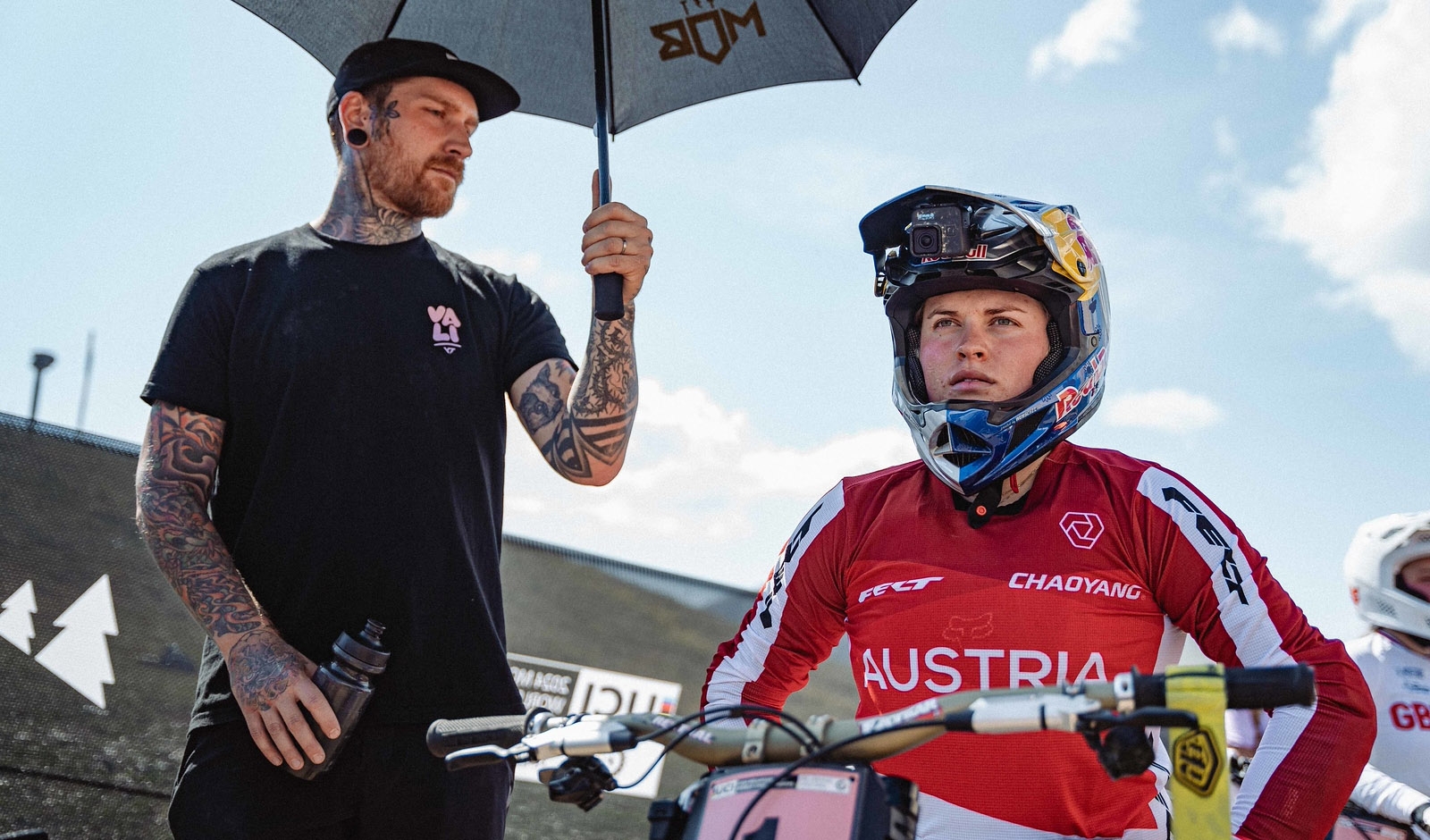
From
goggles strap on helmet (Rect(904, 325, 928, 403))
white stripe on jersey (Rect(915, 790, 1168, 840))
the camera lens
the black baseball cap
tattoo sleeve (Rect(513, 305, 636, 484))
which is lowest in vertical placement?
white stripe on jersey (Rect(915, 790, 1168, 840))

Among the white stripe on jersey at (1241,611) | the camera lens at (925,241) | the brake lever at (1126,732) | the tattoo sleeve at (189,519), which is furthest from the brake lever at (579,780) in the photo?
the camera lens at (925,241)

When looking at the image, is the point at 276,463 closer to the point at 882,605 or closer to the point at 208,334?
the point at 208,334

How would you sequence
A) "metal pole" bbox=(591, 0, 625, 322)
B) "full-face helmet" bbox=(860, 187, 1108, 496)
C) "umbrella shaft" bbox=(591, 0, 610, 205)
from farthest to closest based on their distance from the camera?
"umbrella shaft" bbox=(591, 0, 610, 205) → "metal pole" bbox=(591, 0, 625, 322) → "full-face helmet" bbox=(860, 187, 1108, 496)

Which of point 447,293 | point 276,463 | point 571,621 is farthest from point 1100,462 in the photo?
point 571,621

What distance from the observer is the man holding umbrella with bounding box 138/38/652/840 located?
274cm

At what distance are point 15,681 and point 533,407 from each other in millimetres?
2576

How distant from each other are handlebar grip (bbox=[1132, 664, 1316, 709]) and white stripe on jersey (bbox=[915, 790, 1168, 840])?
892mm

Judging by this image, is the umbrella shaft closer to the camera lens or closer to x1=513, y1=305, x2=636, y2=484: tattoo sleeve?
x1=513, y1=305, x2=636, y2=484: tattoo sleeve

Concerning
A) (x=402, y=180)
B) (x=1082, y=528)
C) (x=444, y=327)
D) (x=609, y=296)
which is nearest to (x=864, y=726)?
(x=1082, y=528)

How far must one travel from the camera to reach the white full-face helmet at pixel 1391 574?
17.3 ft

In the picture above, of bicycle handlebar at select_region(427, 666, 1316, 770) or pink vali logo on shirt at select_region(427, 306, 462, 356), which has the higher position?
pink vali logo on shirt at select_region(427, 306, 462, 356)

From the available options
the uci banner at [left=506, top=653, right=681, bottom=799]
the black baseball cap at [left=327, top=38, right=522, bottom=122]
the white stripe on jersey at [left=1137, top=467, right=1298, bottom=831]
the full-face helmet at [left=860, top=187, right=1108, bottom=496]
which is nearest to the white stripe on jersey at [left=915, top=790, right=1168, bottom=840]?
the white stripe on jersey at [left=1137, top=467, right=1298, bottom=831]

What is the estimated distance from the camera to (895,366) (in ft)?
9.68

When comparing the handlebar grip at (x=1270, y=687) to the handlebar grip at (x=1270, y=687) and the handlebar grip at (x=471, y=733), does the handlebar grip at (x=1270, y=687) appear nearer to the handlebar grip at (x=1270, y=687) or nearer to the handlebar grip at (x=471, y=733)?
the handlebar grip at (x=1270, y=687)
